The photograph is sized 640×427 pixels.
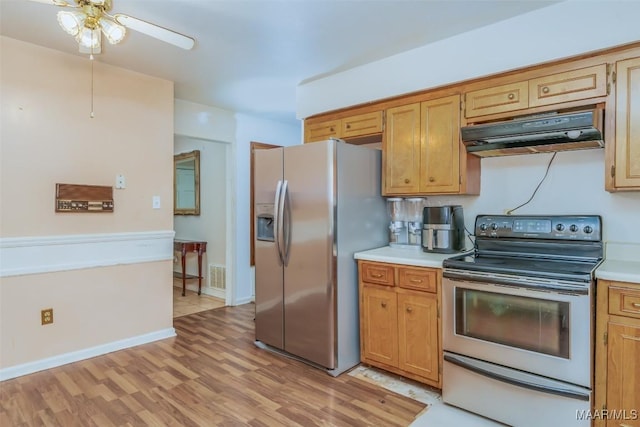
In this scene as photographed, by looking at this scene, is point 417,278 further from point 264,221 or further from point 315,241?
point 264,221

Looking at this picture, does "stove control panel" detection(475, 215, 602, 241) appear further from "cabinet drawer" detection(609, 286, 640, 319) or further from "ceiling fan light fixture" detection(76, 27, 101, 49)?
"ceiling fan light fixture" detection(76, 27, 101, 49)

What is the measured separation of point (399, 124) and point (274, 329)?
1.95 m

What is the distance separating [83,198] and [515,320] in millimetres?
3193

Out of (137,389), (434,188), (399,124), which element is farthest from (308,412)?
(399,124)

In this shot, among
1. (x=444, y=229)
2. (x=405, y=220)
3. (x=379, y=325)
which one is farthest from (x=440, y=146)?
(x=379, y=325)

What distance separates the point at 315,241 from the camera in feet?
8.87

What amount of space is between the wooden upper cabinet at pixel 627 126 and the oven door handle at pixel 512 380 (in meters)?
1.12

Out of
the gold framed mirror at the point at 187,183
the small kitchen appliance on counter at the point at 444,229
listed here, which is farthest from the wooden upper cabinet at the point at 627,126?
the gold framed mirror at the point at 187,183

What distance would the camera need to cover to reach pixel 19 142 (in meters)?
2.65

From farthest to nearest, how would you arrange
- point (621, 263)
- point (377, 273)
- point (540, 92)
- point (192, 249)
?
point (192, 249) < point (377, 273) < point (540, 92) < point (621, 263)

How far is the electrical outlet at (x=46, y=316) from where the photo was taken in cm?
275

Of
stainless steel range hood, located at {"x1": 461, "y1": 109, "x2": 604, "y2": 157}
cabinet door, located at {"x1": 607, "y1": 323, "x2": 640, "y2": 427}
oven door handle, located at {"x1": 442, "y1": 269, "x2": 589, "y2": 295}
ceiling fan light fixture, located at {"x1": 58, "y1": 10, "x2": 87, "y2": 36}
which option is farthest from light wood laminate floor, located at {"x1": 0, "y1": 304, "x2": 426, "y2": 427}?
ceiling fan light fixture, located at {"x1": 58, "y1": 10, "x2": 87, "y2": 36}

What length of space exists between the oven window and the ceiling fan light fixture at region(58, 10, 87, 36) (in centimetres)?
250

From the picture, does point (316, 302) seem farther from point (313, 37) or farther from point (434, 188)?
point (313, 37)
